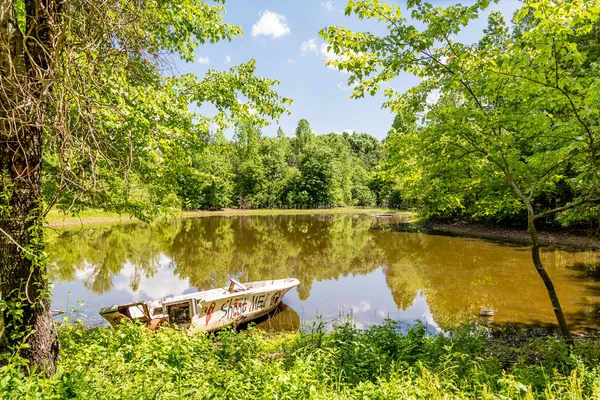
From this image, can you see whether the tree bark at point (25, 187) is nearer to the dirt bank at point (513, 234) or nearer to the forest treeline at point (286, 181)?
the dirt bank at point (513, 234)

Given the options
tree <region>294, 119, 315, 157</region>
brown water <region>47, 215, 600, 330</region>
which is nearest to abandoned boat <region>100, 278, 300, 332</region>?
brown water <region>47, 215, 600, 330</region>

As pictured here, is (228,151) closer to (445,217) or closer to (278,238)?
(278,238)

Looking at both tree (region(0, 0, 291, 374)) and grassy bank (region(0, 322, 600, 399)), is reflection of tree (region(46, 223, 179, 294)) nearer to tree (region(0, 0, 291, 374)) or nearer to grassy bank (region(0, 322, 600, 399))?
grassy bank (region(0, 322, 600, 399))

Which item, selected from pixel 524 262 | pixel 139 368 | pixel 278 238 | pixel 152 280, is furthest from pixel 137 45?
pixel 278 238

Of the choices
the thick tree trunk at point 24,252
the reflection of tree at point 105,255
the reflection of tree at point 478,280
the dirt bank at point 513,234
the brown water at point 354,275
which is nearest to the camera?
the thick tree trunk at point 24,252

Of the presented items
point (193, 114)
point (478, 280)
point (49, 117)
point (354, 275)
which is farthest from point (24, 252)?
point (478, 280)

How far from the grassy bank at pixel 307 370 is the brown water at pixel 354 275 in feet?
10.2

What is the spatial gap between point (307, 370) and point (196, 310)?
570cm

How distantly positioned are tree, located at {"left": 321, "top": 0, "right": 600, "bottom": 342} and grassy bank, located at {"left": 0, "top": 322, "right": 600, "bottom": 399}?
6.24 ft

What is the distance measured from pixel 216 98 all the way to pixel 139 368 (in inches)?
241

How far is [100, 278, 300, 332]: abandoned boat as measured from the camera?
839cm

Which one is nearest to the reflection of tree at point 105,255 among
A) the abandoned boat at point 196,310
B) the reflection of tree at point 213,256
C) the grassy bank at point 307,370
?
the reflection of tree at point 213,256

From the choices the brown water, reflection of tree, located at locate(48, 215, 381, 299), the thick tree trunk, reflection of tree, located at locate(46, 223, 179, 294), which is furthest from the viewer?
reflection of tree, located at locate(48, 215, 381, 299)

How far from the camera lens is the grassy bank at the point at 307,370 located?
3.38 meters
